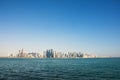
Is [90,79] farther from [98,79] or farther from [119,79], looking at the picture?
[119,79]

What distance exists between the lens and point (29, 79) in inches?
1865

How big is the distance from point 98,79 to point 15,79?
24074mm

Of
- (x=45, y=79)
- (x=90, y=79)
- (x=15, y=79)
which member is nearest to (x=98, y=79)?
(x=90, y=79)

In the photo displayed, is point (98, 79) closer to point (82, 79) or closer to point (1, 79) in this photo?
point (82, 79)

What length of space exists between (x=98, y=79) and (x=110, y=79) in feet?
11.3

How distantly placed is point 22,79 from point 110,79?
25467 mm

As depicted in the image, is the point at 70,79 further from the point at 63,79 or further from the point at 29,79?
the point at 29,79

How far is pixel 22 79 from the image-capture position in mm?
47125

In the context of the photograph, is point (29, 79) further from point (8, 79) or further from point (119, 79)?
point (119, 79)

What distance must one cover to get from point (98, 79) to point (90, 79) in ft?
7.78

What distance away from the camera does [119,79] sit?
4750 centimetres

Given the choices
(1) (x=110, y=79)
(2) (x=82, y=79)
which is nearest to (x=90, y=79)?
(2) (x=82, y=79)

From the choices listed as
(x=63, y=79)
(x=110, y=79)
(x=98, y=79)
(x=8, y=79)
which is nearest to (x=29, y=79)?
(x=8, y=79)

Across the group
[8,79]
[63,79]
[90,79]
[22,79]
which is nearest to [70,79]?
[63,79]
